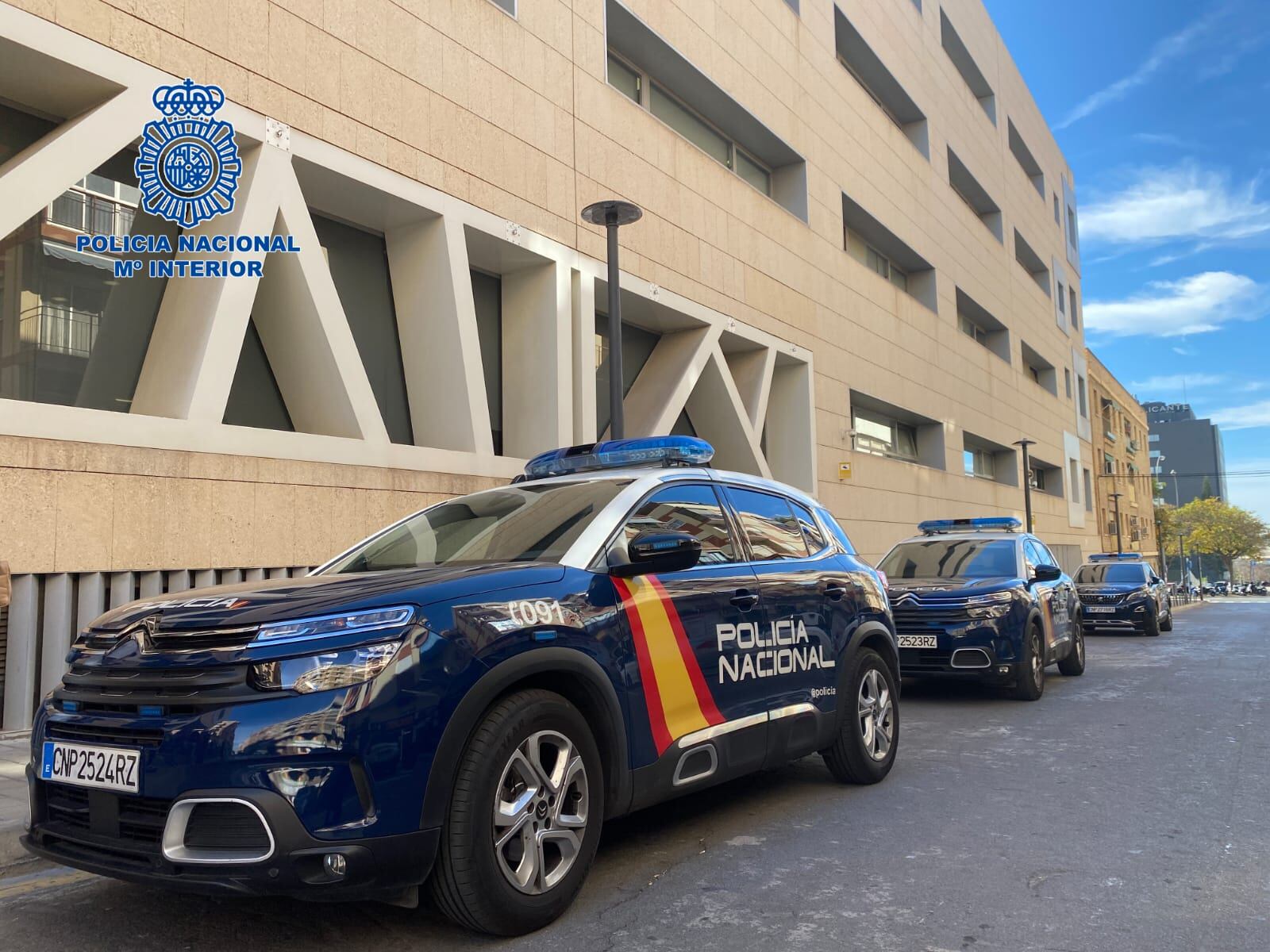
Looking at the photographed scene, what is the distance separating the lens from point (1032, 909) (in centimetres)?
374

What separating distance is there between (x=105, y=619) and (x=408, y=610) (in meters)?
1.21

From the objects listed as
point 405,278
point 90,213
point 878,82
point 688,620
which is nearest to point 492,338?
point 405,278

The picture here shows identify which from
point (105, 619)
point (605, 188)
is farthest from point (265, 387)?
point (105, 619)

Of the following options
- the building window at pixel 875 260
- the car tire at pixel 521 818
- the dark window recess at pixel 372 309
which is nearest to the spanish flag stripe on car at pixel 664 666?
the car tire at pixel 521 818

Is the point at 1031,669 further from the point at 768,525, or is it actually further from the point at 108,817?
the point at 108,817

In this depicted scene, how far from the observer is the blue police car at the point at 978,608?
9.27 meters

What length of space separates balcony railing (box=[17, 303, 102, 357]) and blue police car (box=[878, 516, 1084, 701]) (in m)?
7.80

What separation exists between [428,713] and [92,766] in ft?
3.65

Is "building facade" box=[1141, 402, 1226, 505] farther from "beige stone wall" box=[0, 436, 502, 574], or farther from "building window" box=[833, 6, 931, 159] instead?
"beige stone wall" box=[0, 436, 502, 574]

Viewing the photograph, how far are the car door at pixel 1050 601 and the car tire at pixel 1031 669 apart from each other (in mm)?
370

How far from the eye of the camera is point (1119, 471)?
65750 mm

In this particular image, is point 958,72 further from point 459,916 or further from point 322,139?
point 459,916

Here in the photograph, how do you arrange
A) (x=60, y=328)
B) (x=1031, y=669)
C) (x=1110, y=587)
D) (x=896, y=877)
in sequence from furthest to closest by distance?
(x=1110, y=587)
(x=1031, y=669)
(x=60, y=328)
(x=896, y=877)

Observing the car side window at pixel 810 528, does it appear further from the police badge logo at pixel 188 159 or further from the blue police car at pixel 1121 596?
the blue police car at pixel 1121 596
